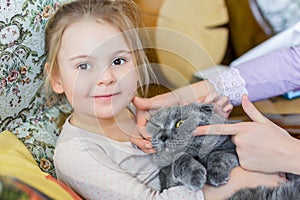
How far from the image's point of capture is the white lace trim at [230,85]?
1370 millimetres

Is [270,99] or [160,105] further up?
[160,105]

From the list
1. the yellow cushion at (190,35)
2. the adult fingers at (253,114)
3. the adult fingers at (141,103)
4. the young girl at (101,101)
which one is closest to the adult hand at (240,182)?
the young girl at (101,101)

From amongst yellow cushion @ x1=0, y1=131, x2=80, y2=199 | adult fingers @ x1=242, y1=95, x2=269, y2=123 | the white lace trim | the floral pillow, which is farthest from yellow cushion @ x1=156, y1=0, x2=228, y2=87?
yellow cushion @ x1=0, y1=131, x2=80, y2=199

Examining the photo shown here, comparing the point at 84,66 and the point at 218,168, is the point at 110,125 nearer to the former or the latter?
the point at 84,66

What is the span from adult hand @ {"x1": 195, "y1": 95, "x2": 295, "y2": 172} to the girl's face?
231 millimetres

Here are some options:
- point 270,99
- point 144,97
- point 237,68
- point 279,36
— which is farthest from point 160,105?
point 279,36

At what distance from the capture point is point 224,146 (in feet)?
3.55

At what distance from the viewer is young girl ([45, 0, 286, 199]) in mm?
976

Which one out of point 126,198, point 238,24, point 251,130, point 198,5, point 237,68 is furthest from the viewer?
point 238,24

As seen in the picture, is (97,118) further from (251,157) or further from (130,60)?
(251,157)

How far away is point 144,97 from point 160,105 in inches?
2.1

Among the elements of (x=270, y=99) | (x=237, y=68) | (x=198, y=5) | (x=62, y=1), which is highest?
(x=62, y=1)

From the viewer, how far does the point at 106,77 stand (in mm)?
1023

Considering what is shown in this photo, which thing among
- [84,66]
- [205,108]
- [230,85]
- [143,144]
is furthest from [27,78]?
[230,85]
